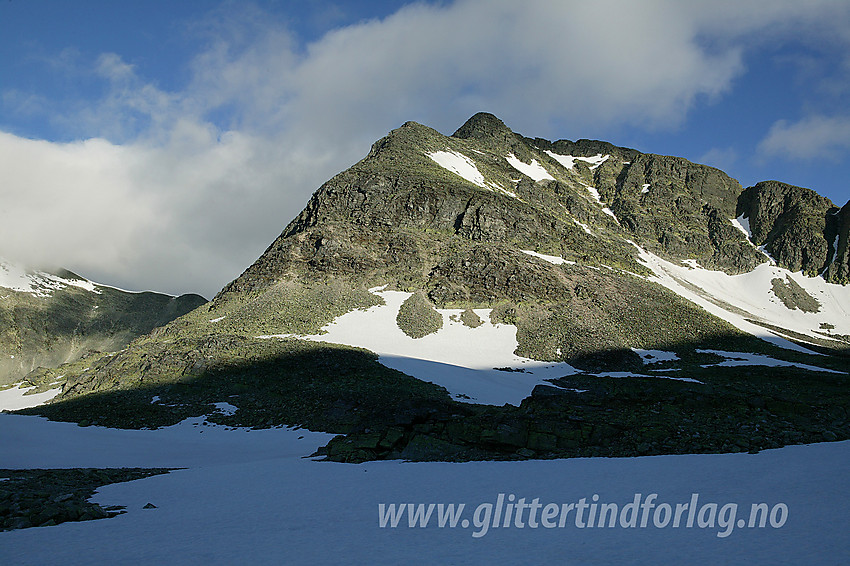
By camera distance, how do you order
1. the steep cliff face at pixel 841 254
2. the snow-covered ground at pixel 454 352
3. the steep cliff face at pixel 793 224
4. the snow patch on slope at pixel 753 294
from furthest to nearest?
the steep cliff face at pixel 793 224 < the steep cliff face at pixel 841 254 < the snow patch on slope at pixel 753 294 < the snow-covered ground at pixel 454 352

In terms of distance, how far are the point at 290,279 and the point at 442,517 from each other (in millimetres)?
58709

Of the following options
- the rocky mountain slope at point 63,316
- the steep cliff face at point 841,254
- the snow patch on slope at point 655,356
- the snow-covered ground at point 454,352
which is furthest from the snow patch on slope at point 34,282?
the steep cliff face at point 841,254

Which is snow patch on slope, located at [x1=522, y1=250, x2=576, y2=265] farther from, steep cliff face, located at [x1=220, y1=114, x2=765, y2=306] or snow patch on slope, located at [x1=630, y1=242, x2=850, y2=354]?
snow patch on slope, located at [x1=630, y1=242, x2=850, y2=354]

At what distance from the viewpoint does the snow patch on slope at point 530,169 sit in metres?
115

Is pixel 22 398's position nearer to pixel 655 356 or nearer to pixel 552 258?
pixel 655 356

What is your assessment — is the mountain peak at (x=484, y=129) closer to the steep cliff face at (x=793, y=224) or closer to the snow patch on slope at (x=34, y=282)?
the steep cliff face at (x=793, y=224)

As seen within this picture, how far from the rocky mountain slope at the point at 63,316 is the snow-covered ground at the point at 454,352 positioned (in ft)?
250

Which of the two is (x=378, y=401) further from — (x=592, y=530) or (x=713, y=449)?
(x=592, y=530)

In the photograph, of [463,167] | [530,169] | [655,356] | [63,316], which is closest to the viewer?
[655,356]

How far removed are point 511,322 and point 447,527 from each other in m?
50.0

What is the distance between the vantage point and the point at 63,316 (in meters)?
119

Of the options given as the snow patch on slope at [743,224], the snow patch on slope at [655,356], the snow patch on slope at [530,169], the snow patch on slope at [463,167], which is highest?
the snow patch on slope at [530,169]

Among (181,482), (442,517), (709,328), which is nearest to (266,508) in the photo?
(442,517)

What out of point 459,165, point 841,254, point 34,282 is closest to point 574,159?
point 459,165
